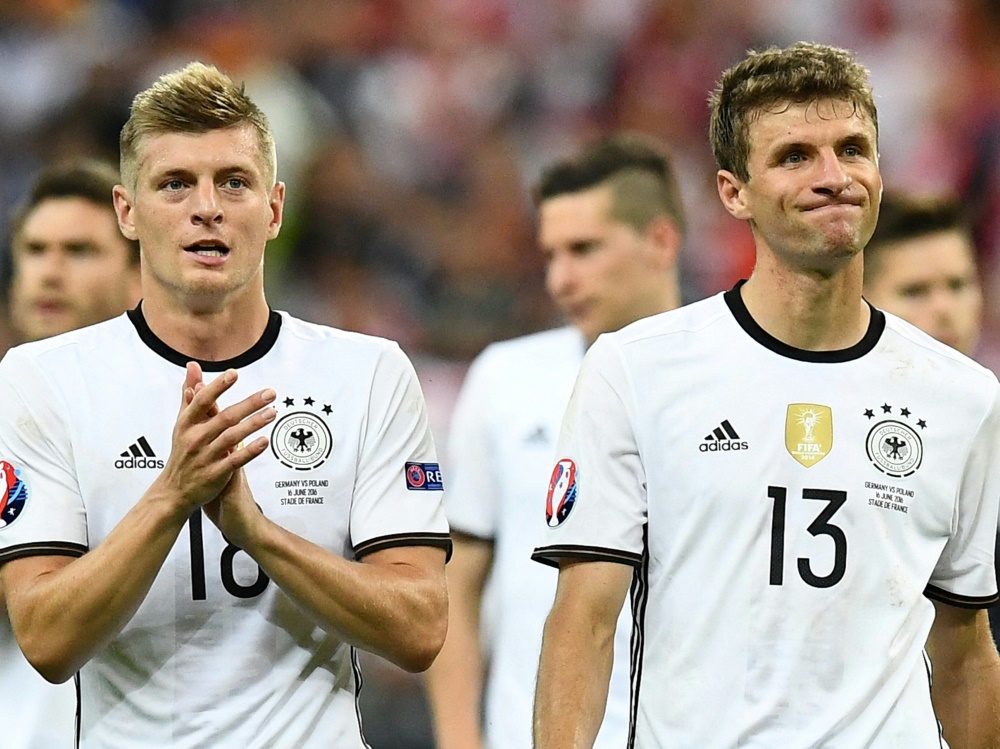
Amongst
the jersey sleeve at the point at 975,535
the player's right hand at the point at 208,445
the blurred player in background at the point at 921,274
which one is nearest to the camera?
the player's right hand at the point at 208,445

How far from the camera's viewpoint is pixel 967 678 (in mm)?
3590

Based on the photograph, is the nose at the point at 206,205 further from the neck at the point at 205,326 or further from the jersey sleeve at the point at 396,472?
the jersey sleeve at the point at 396,472

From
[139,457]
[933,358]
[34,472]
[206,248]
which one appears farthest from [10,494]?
[933,358]

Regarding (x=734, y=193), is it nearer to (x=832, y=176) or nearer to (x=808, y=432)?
(x=832, y=176)

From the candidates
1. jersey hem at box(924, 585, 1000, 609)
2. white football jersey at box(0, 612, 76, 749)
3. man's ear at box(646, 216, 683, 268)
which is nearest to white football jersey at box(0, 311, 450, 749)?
jersey hem at box(924, 585, 1000, 609)

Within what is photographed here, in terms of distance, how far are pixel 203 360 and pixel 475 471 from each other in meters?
1.85

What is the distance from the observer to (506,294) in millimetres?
7785

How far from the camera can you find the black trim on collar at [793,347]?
11.3ft

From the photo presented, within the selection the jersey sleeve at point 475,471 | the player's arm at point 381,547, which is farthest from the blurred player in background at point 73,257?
the player's arm at point 381,547

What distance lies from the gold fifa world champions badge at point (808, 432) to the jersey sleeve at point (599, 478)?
0.33 m

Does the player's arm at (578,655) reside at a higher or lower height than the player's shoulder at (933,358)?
lower

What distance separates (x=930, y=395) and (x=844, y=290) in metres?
0.30

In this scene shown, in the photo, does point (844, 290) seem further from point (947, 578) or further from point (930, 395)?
point (947, 578)

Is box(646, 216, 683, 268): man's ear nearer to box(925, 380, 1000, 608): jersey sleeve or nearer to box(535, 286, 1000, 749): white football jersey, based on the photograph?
box(535, 286, 1000, 749): white football jersey
